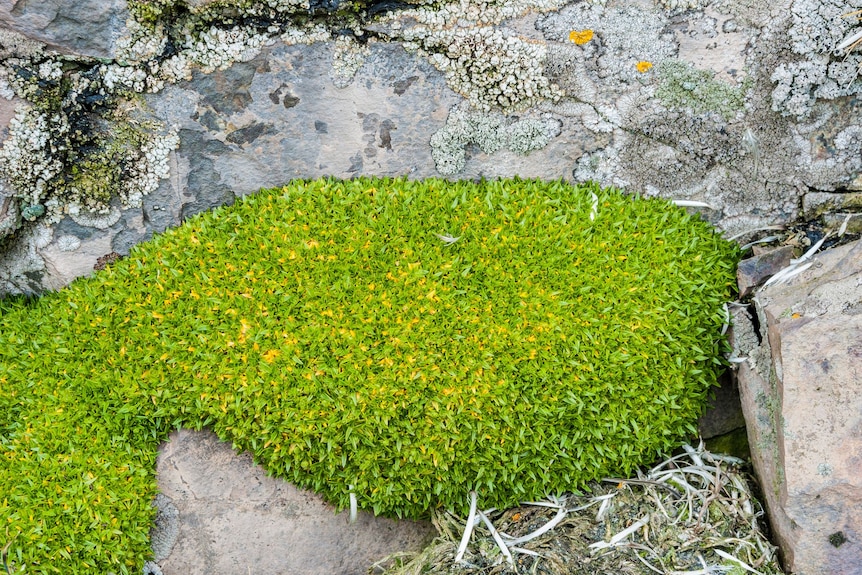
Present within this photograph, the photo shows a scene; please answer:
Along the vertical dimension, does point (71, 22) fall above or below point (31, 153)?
above

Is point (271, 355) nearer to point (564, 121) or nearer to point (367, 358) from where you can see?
point (367, 358)

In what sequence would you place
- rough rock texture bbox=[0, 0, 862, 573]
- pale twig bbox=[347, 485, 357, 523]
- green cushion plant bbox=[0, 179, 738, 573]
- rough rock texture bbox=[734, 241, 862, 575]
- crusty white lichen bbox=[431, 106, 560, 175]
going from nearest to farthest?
rough rock texture bbox=[734, 241, 862, 575]
green cushion plant bbox=[0, 179, 738, 573]
pale twig bbox=[347, 485, 357, 523]
rough rock texture bbox=[0, 0, 862, 573]
crusty white lichen bbox=[431, 106, 560, 175]

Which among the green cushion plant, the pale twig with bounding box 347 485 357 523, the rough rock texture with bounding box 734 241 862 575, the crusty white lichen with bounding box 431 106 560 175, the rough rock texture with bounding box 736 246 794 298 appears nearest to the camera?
the rough rock texture with bounding box 734 241 862 575

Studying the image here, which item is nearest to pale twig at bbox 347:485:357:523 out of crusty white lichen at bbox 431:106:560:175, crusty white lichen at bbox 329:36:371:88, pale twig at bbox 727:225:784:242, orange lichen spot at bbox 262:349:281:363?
orange lichen spot at bbox 262:349:281:363

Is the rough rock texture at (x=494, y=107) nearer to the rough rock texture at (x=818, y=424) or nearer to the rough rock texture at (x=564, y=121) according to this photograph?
the rough rock texture at (x=564, y=121)

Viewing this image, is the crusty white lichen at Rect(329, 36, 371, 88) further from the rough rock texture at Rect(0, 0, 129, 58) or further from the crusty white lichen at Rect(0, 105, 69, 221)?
the crusty white lichen at Rect(0, 105, 69, 221)

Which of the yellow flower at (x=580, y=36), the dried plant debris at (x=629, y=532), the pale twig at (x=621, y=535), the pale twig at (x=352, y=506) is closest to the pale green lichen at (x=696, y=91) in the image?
the yellow flower at (x=580, y=36)

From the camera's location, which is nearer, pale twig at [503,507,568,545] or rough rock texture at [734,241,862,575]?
rough rock texture at [734,241,862,575]

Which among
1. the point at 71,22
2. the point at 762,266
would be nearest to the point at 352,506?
the point at 762,266
